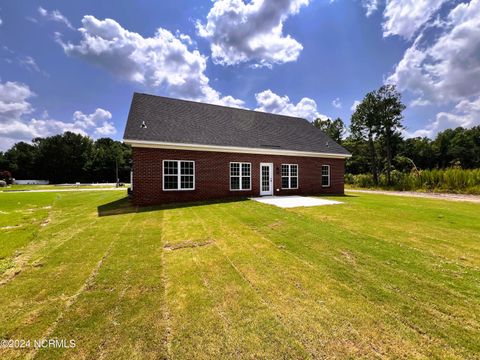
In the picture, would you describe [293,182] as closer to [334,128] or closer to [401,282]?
[401,282]

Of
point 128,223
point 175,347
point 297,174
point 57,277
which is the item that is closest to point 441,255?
point 175,347

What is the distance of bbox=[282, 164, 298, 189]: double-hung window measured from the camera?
15789 mm

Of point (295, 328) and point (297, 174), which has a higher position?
point (297, 174)

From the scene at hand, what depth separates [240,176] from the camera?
14.1 metres

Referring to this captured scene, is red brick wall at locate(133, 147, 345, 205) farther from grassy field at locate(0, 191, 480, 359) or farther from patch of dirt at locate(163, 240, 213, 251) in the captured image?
patch of dirt at locate(163, 240, 213, 251)

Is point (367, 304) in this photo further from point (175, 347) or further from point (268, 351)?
point (175, 347)

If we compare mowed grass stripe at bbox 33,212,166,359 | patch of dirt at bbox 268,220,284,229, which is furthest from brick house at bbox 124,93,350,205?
mowed grass stripe at bbox 33,212,166,359

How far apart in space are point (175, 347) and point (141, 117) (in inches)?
507

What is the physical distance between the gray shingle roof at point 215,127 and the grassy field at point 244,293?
7216mm

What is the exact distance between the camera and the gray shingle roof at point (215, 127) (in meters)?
12.4

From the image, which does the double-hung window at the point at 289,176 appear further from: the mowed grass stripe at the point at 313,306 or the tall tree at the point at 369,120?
the tall tree at the point at 369,120

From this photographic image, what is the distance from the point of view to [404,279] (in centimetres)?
363

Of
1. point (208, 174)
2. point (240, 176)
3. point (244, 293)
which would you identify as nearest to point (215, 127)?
point (208, 174)

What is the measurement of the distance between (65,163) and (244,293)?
67249mm
